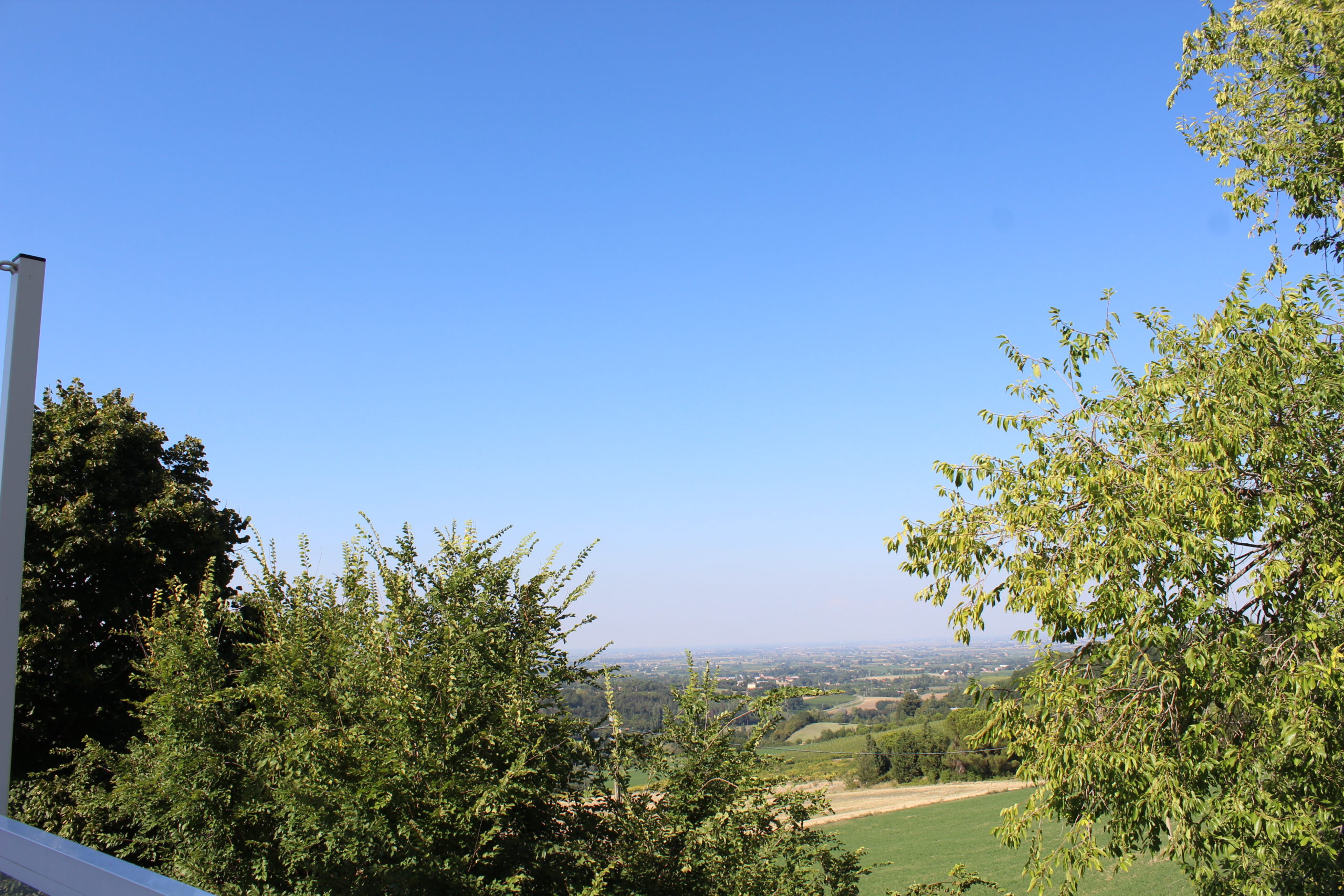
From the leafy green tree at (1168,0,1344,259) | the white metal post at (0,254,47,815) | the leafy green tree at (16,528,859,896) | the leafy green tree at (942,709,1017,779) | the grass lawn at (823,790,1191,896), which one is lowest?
the leafy green tree at (942,709,1017,779)

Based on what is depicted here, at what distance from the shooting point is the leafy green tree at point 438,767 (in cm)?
617

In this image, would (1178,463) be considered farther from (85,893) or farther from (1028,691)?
(85,893)

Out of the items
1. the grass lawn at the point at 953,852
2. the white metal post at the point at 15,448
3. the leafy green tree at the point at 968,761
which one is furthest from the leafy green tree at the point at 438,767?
the leafy green tree at the point at 968,761

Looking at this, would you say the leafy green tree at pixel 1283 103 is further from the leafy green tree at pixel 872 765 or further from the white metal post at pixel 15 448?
the leafy green tree at pixel 872 765

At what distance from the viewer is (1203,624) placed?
6391 mm

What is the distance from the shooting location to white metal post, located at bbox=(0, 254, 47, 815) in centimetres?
434

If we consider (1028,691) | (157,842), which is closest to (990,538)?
(1028,691)

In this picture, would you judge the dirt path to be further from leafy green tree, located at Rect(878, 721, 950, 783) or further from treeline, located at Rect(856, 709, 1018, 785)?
leafy green tree, located at Rect(878, 721, 950, 783)

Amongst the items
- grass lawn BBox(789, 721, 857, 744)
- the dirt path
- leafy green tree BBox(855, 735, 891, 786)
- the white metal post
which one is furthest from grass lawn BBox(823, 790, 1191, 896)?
grass lawn BBox(789, 721, 857, 744)

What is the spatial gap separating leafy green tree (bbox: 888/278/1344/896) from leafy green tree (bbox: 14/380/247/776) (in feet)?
40.7

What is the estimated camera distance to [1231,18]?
8648 mm

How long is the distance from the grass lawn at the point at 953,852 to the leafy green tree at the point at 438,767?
474 inches

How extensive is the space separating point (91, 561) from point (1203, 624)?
1584 centimetres

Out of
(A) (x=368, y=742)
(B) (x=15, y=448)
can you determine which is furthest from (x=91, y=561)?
(B) (x=15, y=448)
